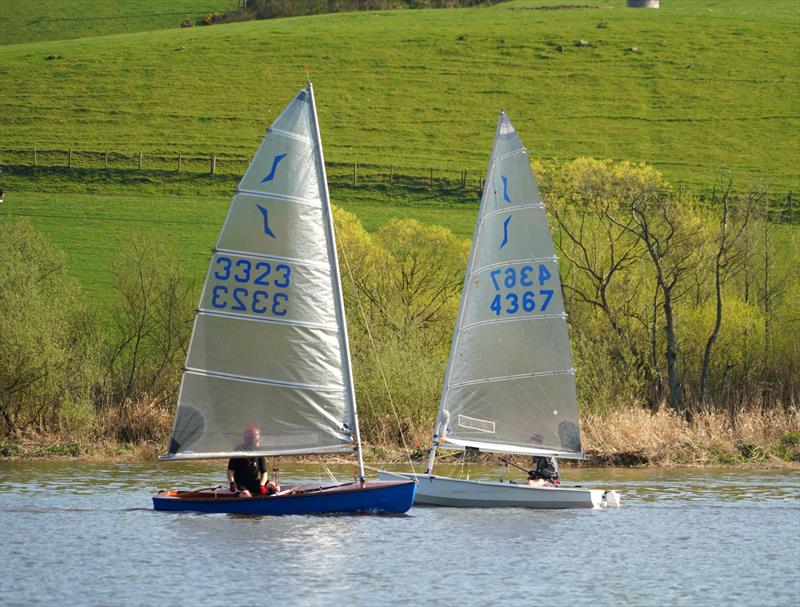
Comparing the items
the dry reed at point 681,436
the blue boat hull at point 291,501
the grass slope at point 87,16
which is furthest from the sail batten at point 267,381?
the grass slope at point 87,16

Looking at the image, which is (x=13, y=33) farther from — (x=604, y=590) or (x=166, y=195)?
(x=604, y=590)

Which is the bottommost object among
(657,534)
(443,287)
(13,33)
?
(657,534)

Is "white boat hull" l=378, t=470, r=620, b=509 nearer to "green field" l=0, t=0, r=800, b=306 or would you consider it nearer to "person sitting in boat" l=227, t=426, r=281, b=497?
Result: "person sitting in boat" l=227, t=426, r=281, b=497

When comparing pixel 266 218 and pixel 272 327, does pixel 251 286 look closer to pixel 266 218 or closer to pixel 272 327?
pixel 272 327

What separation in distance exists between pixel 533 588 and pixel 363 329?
23.8m

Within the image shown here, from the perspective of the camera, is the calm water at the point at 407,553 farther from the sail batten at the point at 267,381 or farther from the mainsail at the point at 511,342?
the sail batten at the point at 267,381

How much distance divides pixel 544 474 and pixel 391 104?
66.1 m

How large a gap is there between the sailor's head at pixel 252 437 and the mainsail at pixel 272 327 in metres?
0.09

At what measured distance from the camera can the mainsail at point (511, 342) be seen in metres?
32.2

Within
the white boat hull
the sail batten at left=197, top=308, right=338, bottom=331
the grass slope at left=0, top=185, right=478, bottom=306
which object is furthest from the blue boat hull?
the grass slope at left=0, top=185, right=478, bottom=306

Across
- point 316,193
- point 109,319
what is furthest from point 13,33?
point 316,193

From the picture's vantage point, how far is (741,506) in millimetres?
32844

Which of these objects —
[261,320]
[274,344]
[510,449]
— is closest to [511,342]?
[510,449]

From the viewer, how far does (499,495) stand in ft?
103
